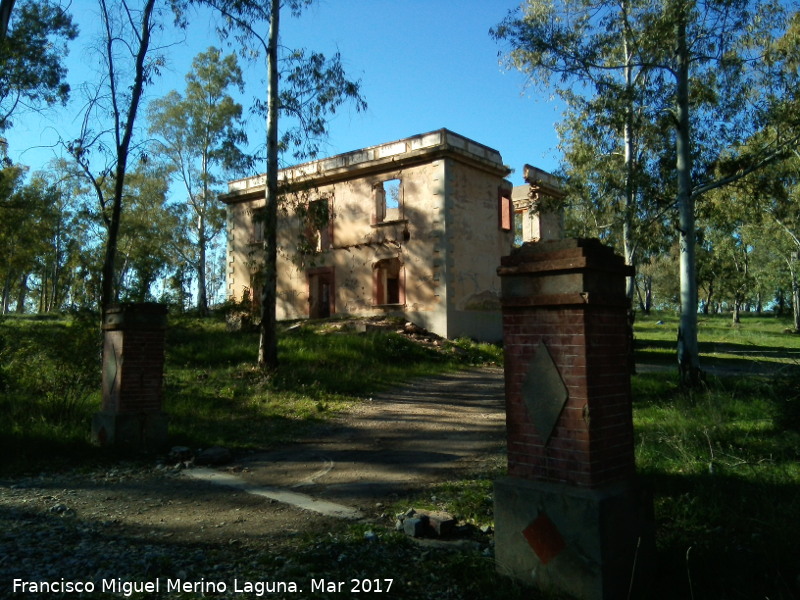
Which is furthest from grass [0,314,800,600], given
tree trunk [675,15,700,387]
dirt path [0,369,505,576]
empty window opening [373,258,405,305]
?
empty window opening [373,258,405,305]

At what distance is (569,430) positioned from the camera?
3740mm

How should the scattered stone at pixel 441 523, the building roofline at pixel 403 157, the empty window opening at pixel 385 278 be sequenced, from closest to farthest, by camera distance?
the scattered stone at pixel 441 523 < the building roofline at pixel 403 157 < the empty window opening at pixel 385 278

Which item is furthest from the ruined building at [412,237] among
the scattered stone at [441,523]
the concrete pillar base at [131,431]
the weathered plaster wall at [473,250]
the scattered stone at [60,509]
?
the scattered stone at [441,523]

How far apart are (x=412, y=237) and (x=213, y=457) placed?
46.5 ft

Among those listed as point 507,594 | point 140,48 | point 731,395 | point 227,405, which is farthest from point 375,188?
point 507,594

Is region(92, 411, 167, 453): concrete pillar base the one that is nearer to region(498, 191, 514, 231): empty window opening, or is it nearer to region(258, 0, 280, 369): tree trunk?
region(258, 0, 280, 369): tree trunk

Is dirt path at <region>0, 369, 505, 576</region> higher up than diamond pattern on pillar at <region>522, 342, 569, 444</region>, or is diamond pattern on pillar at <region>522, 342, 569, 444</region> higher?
diamond pattern on pillar at <region>522, 342, 569, 444</region>

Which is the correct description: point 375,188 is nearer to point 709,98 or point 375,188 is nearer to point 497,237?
point 497,237

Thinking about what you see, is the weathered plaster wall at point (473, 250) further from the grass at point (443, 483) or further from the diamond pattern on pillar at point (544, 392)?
the diamond pattern on pillar at point (544, 392)

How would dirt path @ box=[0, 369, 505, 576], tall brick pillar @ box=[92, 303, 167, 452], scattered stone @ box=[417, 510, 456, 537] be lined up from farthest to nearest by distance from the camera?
tall brick pillar @ box=[92, 303, 167, 452]
scattered stone @ box=[417, 510, 456, 537]
dirt path @ box=[0, 369, 505, 576]

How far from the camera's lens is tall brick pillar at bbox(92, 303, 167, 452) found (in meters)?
8.22

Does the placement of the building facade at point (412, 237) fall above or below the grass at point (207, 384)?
above

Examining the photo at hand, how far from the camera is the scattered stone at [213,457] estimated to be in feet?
26.2

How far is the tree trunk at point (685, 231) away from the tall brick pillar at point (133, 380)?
9674 millimetres
